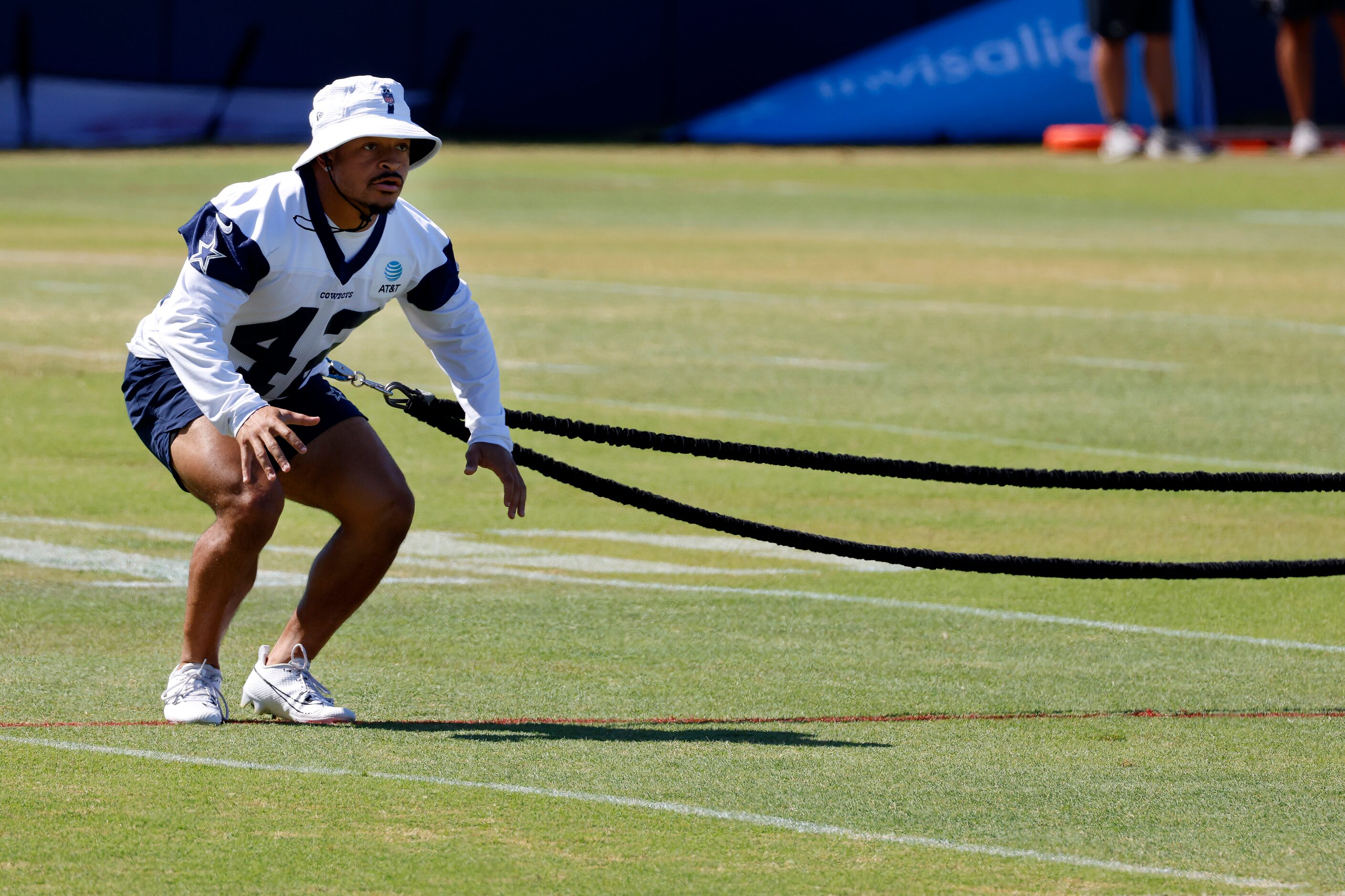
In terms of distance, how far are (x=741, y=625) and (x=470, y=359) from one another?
6.32 ft

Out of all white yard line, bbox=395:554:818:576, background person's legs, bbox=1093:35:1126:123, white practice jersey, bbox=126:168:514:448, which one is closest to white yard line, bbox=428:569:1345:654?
white yard line, bbox=395:554:818:576

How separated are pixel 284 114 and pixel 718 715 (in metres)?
29.4

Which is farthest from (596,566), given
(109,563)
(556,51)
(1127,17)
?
(556,51)

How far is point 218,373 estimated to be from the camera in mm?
6488

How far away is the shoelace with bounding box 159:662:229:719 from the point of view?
271 inches

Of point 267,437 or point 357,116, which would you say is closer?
point 267,437

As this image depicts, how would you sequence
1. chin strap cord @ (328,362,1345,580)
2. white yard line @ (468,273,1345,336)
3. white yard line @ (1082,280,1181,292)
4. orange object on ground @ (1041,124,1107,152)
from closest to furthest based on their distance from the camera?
chin strap cord @ (328,362,1345,580) → white yard line @ (468,273,1345,336) → white yard line @ (1082,280,1181,292) → orange object on ground @ (1041,124,1107,152)

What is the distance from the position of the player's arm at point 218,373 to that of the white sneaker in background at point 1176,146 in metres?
26.0

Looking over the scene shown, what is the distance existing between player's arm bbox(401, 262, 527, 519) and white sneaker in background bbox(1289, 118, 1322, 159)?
2618cm

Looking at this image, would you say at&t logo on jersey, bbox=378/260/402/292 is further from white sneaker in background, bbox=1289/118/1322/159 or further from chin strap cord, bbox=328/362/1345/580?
white sneaker in background, bbox=1289/118/1322/159

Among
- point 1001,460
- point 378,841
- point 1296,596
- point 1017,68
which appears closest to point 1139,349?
point 1001,460

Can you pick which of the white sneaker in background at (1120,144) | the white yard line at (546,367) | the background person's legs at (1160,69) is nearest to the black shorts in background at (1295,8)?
the background person's legs at (1160,69)

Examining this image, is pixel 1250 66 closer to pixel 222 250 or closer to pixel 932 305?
pixel 932 305

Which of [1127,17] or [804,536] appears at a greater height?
[804,536]
